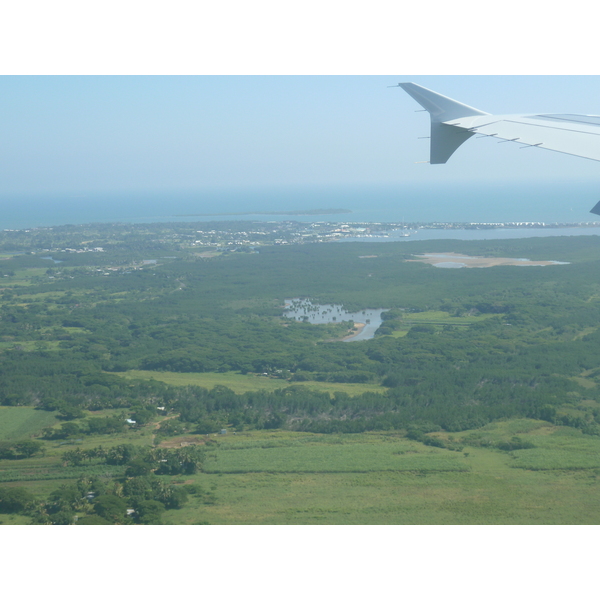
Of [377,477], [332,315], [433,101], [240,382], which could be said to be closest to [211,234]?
[332,315]

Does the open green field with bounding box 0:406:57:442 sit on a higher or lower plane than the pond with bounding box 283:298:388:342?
lower

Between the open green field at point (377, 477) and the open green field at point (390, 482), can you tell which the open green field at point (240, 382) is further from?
the open green field at point (390, 482)

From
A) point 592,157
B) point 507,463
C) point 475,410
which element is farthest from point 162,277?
point 592,157

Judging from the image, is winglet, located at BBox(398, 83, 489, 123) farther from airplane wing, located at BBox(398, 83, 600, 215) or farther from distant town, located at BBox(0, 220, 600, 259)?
distant town, located at BBox(0, 220, 600, 259)

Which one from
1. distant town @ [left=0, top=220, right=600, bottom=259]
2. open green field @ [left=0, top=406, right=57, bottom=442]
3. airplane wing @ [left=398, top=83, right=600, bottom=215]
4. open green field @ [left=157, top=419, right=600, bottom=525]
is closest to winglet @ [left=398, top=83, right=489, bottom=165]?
airplane wing @ [left=398, top=83, right=600, bottom=215]

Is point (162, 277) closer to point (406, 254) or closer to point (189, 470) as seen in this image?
point (406, 254)

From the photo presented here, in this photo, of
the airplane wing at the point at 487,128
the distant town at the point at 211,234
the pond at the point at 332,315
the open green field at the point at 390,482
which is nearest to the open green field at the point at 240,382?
the open green field at the point at 390,482

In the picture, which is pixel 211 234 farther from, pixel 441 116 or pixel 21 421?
pixel 441 116
